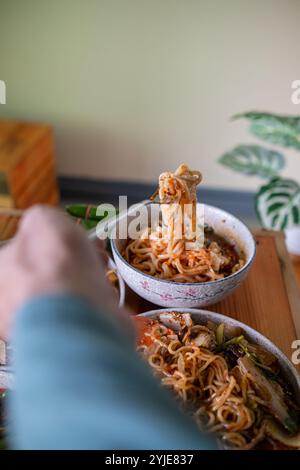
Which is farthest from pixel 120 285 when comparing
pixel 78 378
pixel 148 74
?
pixel 148 74

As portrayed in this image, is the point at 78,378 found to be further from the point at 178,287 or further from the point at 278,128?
the point at 278,128

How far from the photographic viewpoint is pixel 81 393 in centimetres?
32

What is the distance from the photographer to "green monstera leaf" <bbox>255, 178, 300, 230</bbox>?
1.80 meters

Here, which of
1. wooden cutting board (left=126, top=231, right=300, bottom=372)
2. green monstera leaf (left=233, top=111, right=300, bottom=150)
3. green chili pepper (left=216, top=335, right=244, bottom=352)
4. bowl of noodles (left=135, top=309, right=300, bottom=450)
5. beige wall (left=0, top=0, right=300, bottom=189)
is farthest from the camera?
beige wall (left=0, top=0, right=300, bottom=189)

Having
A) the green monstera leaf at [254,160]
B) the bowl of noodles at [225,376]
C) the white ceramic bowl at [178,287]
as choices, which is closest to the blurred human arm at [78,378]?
the bowl of noodles at [225,376]

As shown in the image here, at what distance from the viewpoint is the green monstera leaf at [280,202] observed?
1.80 metres

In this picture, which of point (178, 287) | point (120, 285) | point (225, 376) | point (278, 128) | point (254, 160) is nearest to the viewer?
point (225, 376)

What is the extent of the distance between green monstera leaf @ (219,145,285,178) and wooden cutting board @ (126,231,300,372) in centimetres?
96

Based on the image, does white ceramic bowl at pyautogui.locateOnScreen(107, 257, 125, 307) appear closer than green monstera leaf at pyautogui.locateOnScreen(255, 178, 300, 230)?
Yes

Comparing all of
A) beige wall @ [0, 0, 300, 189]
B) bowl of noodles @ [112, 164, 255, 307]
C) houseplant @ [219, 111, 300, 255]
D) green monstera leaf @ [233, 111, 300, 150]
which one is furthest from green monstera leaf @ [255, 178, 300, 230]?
bowl of noodles @ [112, 164, 255, 307]

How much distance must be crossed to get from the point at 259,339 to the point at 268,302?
20cm

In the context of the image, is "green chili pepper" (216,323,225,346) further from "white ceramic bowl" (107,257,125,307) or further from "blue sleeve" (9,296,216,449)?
"blue sleeve" (9,296,216,449)

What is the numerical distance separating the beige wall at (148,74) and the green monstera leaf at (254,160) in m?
0.20

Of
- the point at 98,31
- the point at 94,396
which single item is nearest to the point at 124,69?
the point at 98,31
